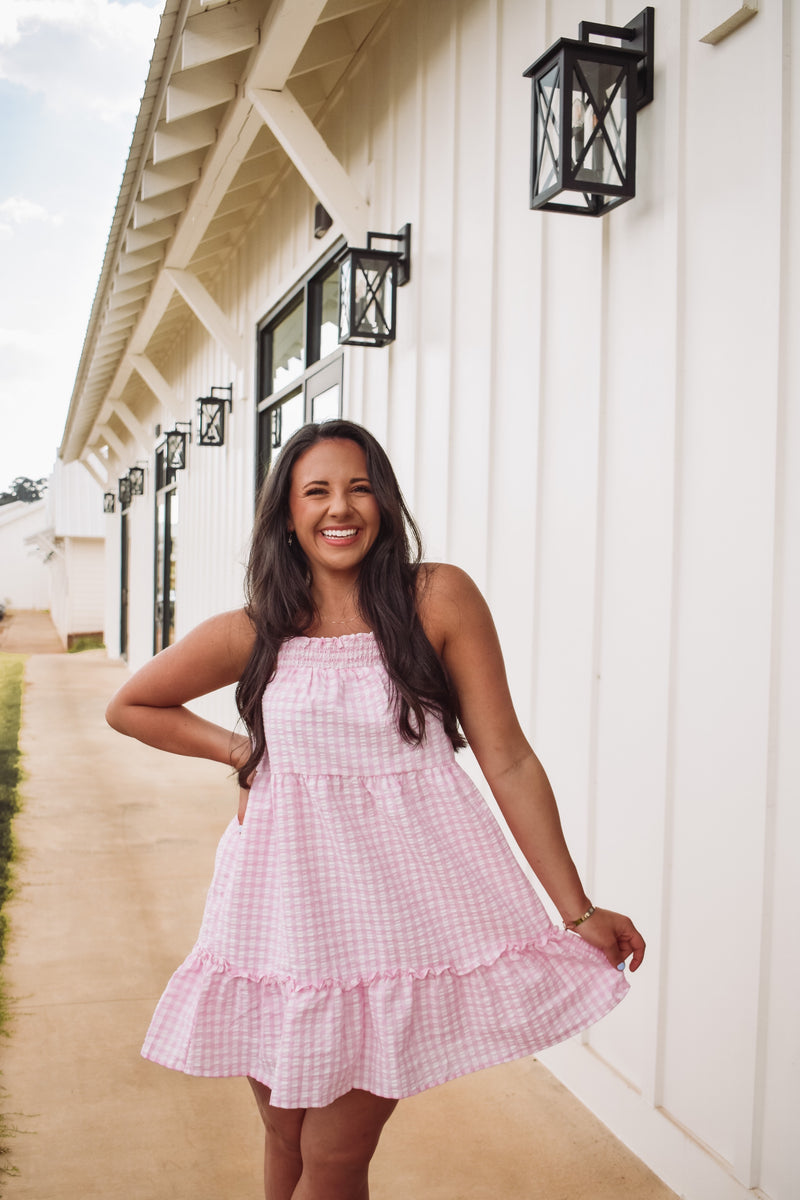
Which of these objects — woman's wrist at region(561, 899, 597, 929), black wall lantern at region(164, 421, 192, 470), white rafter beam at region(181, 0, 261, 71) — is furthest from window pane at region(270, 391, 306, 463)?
woman's wrist at region(561, 899, 597, 929)

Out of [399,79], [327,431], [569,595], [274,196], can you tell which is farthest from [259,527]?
[274,196]

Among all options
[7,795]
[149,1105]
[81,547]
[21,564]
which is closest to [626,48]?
[149,1105]

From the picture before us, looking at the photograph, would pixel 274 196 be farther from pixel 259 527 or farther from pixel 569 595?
pixel 259 527

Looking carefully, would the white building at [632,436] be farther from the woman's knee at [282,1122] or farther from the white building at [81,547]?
the white building at [81,547]

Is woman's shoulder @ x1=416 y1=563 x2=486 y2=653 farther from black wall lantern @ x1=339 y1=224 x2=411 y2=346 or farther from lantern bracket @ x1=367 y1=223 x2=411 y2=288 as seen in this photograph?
lantern bracket @ x1=367 y1=223 x2=411 y2=288

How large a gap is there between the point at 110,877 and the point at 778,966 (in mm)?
3012

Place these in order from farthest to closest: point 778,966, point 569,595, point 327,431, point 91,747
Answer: point 91,747
point 569,595
point 778,966
point 327,431

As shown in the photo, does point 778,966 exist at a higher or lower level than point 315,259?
lower

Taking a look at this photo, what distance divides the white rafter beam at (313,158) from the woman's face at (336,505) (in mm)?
2586

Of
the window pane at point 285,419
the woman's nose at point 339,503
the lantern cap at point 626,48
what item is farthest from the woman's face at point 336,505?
the window pane at point 285,419

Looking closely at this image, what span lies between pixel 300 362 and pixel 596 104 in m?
3.42

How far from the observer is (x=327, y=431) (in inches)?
58.7

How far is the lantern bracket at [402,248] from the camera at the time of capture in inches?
138

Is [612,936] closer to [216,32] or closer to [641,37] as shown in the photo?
[641,37]
